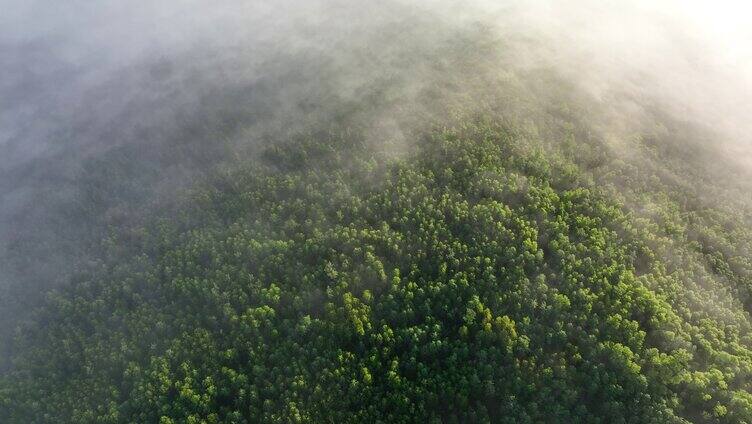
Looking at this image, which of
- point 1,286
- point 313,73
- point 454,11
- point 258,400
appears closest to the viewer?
point 258,400

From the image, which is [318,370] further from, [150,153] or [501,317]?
[150,153]

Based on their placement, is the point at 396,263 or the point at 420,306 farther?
the point at 396,263

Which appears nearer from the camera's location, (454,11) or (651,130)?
(651,130)

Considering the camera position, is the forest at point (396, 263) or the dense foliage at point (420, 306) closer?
the dense foliage at point (420, 306)

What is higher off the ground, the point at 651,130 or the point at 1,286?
the point at 651,130

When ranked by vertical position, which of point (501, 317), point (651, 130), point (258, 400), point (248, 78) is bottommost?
point (258, 400)

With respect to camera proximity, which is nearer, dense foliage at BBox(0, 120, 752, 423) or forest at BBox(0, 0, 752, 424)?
dense foliage at BBox(0, 120, 752, 423)

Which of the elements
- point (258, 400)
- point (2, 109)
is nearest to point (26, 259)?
point (258, 400)

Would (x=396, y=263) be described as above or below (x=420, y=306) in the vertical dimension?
above
